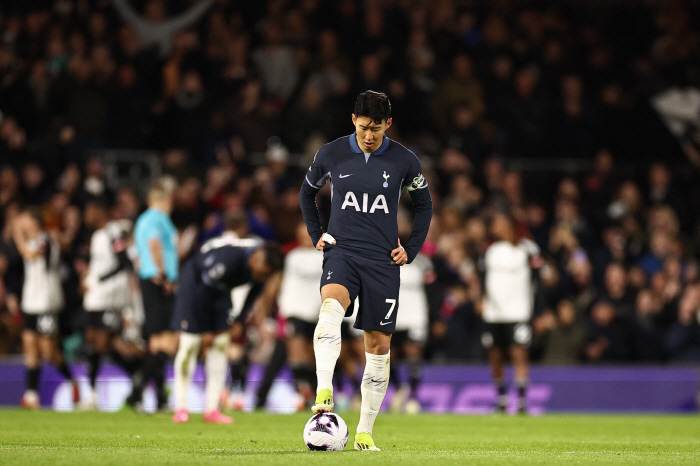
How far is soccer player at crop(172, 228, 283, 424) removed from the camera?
10836 millimetres

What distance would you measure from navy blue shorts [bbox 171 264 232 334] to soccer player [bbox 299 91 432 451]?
12.3 ft

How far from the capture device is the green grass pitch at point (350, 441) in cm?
669

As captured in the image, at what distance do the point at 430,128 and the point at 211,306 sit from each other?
8.86m

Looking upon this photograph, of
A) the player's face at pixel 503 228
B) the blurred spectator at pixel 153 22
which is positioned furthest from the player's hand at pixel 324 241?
the blurred spectator at pixel 153 22

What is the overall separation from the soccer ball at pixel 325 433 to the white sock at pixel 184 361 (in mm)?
4227

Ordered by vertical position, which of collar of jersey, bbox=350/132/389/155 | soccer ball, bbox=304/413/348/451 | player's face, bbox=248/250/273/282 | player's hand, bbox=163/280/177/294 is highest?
collar of jersey, bbox=350/132/389/155

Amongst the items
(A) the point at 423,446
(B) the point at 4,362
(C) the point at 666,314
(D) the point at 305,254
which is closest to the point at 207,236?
(D) the point at 305,254

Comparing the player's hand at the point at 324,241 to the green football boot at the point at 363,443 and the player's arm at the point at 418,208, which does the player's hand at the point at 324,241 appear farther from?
the green football boot at the point at 363,443

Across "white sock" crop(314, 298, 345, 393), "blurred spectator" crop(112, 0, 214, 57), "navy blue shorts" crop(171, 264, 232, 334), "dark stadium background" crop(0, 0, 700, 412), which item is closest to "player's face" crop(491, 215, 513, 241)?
"dark stadium background" crop(0, 0, 700, 412)

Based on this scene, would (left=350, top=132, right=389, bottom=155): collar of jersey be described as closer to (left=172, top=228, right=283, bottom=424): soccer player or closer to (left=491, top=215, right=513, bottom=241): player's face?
(left=172, top=228, right=283, bottom=424): soccer player

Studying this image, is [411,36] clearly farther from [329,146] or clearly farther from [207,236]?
[329,146]

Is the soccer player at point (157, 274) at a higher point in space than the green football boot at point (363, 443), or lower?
higher

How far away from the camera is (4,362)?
15336 mm

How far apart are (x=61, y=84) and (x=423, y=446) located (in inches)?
425
